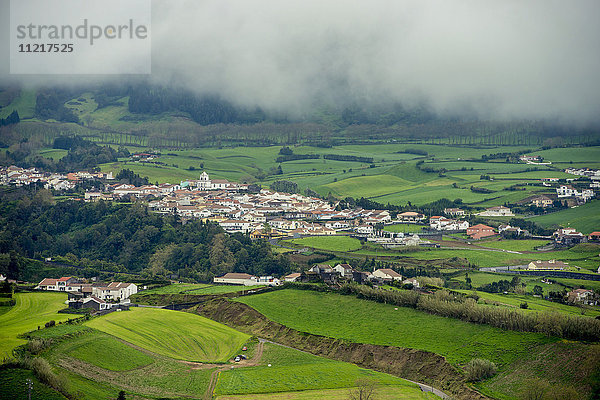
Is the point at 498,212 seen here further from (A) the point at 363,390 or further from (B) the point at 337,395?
(B) the point at 337,395

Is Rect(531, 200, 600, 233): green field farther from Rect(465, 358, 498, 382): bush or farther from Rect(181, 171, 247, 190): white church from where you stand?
Rect(181, 171, 247, 190): white church

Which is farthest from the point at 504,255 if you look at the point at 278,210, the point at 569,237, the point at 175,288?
the point at 278,210

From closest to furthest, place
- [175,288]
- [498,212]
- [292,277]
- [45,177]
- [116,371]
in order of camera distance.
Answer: [116,371], [175,288], [292,277], [498,212], [45,177]

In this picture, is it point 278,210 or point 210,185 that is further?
point 210,185

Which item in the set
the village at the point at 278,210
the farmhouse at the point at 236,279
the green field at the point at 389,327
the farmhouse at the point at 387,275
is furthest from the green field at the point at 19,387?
the village at the point at 278,210

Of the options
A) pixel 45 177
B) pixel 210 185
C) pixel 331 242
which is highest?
pixel 45 177

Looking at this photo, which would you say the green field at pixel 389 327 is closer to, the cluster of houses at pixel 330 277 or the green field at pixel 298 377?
the green field at pixel 298 377

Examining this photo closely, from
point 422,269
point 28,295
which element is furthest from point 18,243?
point 422,269

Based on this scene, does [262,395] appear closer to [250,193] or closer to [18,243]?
[18,243]

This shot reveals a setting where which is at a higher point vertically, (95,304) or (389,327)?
(389,327)

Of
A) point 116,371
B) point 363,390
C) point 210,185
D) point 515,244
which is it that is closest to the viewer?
point 363,390
